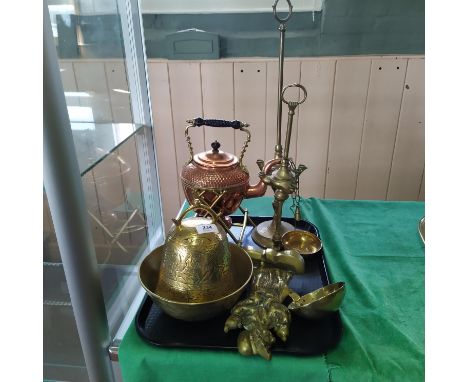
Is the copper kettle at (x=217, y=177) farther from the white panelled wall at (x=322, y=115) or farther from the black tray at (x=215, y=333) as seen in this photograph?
the white panelled wall at (x=322, y=115)

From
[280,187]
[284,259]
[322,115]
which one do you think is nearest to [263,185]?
[280,187]

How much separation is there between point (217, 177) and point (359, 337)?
400 mm

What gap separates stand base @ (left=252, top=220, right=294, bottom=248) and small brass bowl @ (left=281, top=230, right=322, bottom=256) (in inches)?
0.6

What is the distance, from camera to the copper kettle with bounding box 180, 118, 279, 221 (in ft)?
2.57

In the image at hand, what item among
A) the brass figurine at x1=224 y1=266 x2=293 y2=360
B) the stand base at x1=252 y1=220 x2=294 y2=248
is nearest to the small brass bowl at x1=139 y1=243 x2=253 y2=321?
the brass figurine at x1=224 y1=266 x2=293 y2=360

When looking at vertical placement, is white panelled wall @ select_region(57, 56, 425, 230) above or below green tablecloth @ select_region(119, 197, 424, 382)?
above

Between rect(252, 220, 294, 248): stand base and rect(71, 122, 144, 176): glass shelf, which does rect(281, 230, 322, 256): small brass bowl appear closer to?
rect(252, 220, 294, 248): stand base

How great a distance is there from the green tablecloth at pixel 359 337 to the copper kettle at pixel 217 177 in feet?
0.84

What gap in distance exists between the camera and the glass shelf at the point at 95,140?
2.03 feet

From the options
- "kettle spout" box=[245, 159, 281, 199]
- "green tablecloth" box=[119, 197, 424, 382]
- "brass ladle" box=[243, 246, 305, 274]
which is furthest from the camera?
"kettle spout" box=[245, 159, 281, 199]

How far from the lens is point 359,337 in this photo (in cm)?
63

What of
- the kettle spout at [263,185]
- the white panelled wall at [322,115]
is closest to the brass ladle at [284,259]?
Result: the kettle spout at [263,185]

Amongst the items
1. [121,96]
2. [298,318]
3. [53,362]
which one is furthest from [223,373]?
[121,96]
